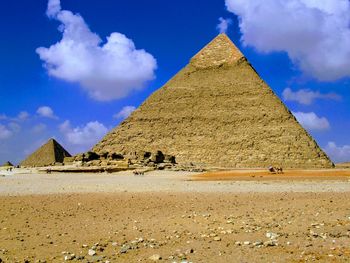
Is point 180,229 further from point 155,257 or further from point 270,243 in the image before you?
point 155,257

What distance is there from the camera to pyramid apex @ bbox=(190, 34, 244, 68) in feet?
277

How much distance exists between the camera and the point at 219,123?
7444 cm

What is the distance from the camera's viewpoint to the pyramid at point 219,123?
64.8 m

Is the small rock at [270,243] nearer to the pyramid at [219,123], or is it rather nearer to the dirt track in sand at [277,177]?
the dirt track in sand at [277,177]

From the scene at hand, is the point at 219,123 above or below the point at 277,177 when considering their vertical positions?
above

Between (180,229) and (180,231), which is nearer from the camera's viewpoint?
(180,231)

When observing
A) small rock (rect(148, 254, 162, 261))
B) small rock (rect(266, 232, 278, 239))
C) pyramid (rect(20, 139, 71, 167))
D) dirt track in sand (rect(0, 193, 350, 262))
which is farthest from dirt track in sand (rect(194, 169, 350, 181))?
pyramid (rect(20, 139, 71, 167))

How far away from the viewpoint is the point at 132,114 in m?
82.4

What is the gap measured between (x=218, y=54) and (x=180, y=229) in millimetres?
80475

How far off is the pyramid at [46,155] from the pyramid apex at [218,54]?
29077mm

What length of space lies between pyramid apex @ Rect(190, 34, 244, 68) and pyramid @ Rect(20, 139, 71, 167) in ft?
95.4

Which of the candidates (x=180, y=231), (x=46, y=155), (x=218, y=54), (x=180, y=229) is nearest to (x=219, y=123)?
(x=218, y=54)

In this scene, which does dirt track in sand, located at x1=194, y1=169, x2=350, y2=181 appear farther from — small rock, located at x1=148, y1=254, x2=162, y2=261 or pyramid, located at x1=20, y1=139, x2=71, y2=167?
pyramid, located at x1=20, y1=139, x2=71, y2=167

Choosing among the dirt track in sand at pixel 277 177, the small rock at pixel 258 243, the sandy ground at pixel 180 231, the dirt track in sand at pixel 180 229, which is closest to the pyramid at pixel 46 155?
the dirt track in sand at pixel 277 177
